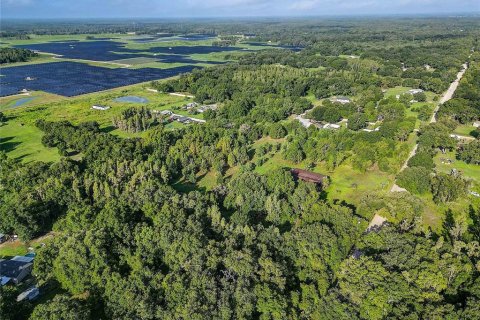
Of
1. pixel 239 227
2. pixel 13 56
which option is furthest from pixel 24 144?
pixel 13 56

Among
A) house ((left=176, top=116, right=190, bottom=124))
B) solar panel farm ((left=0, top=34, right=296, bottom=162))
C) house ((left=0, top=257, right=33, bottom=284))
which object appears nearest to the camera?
house ((left=0, top=257, right=33, bottom=284))

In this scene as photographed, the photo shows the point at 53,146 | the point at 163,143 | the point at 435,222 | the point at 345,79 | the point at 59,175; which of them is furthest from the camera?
the point at 345,79

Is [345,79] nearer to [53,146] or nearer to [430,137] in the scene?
[430,137]

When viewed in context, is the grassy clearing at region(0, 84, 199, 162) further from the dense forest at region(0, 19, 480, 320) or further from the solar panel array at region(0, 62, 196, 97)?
the solar panel array at region(0, 62, 196, 97)

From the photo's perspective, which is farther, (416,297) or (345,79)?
(345,79)

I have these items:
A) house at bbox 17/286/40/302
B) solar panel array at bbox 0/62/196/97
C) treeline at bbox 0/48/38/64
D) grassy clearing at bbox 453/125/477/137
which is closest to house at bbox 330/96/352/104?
grassy clearing at bbox 453/125/477/137

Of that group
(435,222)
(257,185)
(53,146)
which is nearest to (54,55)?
(53,146)
